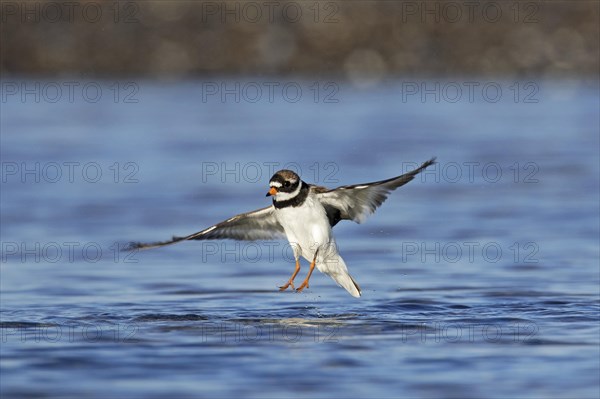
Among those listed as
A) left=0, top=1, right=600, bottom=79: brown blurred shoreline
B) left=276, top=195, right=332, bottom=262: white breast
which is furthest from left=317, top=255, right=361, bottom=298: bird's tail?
left=0, top=1, right=600, bottom=79: brown blurred shoreline

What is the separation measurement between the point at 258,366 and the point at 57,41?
1200 inches

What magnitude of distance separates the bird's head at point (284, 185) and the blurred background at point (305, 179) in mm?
1155

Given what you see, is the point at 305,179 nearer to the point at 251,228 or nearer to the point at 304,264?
the point at 304,264

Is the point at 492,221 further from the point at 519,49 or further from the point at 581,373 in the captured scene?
the point at 519,49

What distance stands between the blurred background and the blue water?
47mm

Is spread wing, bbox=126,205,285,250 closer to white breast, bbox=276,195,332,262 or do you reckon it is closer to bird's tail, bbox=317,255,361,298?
white breast, bbox=276,195,332,262

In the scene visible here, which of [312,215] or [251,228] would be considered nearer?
[312,215]

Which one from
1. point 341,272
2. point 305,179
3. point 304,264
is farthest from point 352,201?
point 305,179

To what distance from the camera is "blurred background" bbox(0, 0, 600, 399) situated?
33.7ft

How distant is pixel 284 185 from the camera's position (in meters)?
11.5

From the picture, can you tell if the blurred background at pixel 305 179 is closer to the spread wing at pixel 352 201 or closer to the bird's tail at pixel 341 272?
the bird's tail at pixel 341 272

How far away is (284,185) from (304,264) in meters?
4.07

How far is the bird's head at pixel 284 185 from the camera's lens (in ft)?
37.5

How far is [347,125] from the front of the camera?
30.1 meters
